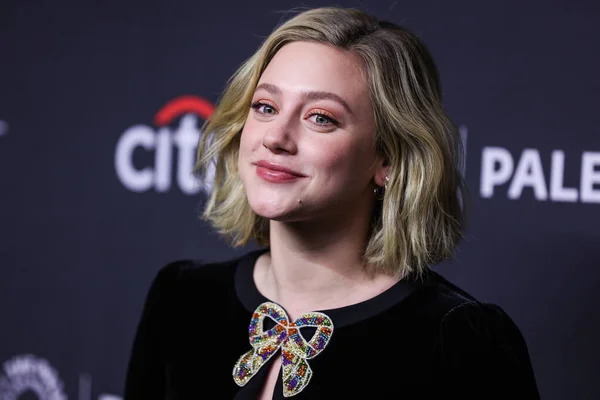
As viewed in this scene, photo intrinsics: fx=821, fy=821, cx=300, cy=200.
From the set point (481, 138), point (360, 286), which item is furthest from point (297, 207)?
point (481, 138)

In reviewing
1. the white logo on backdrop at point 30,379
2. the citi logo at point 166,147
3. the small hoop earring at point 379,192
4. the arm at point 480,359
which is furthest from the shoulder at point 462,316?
the white logo on backdrop at point 30,379

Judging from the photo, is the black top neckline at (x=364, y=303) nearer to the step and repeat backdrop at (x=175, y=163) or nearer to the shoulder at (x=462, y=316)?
the shoulder at (x=462, y=316)

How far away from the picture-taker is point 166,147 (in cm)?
224

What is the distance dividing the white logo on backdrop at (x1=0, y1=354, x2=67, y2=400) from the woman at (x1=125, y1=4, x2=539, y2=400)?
3.30 ft

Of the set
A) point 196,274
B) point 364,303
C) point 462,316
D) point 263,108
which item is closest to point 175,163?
point 196,274

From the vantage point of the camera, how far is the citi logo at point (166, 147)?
2.22 m

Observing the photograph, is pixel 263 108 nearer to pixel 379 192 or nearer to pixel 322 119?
pixel 322 119

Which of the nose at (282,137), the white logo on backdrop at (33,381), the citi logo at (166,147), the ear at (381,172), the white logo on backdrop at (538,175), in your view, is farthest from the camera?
the white logo on backdrop at (33,381)

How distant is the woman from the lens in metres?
1.29

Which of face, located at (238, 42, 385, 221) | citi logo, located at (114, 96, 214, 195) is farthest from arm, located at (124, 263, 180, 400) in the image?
citi logo, located at (114, 96, 214, 195)

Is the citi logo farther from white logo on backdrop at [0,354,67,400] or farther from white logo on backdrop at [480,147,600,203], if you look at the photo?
white logo on backdrop at [480,147,600,203]

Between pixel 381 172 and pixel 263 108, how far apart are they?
227 millimetres

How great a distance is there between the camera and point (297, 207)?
128 cm

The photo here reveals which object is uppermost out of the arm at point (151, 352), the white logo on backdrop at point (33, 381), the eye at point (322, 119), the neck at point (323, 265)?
the eye at point (322, 119)
